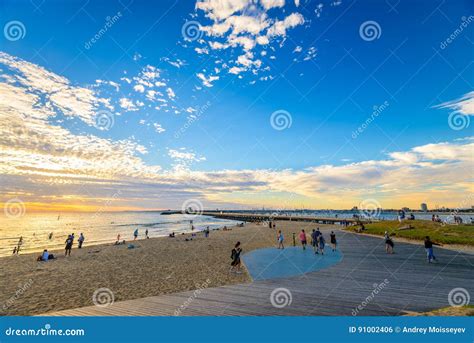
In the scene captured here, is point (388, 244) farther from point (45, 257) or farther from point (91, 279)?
point (45, 257)

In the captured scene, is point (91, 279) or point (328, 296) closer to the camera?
point (328, 296)

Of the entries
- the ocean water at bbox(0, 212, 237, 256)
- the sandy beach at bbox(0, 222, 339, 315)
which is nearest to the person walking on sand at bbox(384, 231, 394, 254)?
the sandy beach at bbox(0, 222, 339, 315)

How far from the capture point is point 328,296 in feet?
28.5

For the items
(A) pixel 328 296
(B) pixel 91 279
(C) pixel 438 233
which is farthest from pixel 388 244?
(B) pixel 91 279

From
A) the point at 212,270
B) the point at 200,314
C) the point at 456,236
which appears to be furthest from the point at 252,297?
the point at 456,236

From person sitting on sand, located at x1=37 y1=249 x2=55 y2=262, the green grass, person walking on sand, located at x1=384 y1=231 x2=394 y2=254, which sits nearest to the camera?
person walking on sand, located at x1=384 y1=231 x2=394 y2=254

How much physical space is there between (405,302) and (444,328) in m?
1.11

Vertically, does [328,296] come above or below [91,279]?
above

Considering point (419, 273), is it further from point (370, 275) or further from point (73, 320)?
point (73, 320)

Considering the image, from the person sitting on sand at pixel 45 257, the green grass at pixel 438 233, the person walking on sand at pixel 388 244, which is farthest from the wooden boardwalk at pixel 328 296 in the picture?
the person sitting on sand at pixel 45 257

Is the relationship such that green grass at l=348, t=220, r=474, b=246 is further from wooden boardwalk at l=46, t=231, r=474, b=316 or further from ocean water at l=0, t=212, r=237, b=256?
ocean water at l=0, t=212, r=237, b=256

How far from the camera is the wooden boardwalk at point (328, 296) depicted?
7.59 metres

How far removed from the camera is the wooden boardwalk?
7590mm

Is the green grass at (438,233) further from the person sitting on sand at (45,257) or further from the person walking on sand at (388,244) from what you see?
the person sitting on sand at (45,257)
